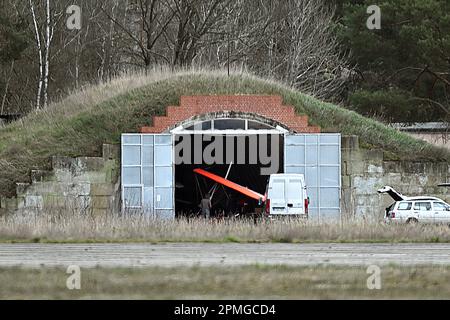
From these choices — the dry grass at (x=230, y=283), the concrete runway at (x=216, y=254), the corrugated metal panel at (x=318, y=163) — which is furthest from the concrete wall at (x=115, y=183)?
the dry grass at (x=230, y=283)

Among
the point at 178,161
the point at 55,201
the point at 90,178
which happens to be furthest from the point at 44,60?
the point at 55,201

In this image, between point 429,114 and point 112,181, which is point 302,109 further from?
point 429,114

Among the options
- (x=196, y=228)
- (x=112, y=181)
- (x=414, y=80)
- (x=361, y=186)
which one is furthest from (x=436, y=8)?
(x=196, y=228)

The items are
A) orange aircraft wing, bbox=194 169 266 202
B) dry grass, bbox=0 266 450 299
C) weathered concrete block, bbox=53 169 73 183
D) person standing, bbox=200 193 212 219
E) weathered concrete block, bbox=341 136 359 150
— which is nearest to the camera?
dry grass, bbox=0 266 450 299

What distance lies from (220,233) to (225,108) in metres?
13.4

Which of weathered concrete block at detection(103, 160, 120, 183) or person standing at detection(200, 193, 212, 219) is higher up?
weathered concrete block at detection(103, 160, 120, 183)

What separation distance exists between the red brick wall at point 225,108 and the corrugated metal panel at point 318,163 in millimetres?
487

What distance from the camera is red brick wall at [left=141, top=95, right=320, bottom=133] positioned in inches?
1626

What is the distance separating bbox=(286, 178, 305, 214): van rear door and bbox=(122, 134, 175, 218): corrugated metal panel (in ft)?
17.9

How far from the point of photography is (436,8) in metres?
64.8

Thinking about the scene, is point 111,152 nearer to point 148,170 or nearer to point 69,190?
point 148,170

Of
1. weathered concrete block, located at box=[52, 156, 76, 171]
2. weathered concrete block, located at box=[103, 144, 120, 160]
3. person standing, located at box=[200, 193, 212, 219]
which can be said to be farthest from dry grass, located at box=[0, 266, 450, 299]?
person standing, located at box=[200, 193, 212, 219]

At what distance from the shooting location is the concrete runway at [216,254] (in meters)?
20.4

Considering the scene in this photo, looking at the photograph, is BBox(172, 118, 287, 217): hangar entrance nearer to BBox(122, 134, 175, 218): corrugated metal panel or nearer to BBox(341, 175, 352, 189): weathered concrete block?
BBox(122, 134, 175, 218): corrugated metal panel
